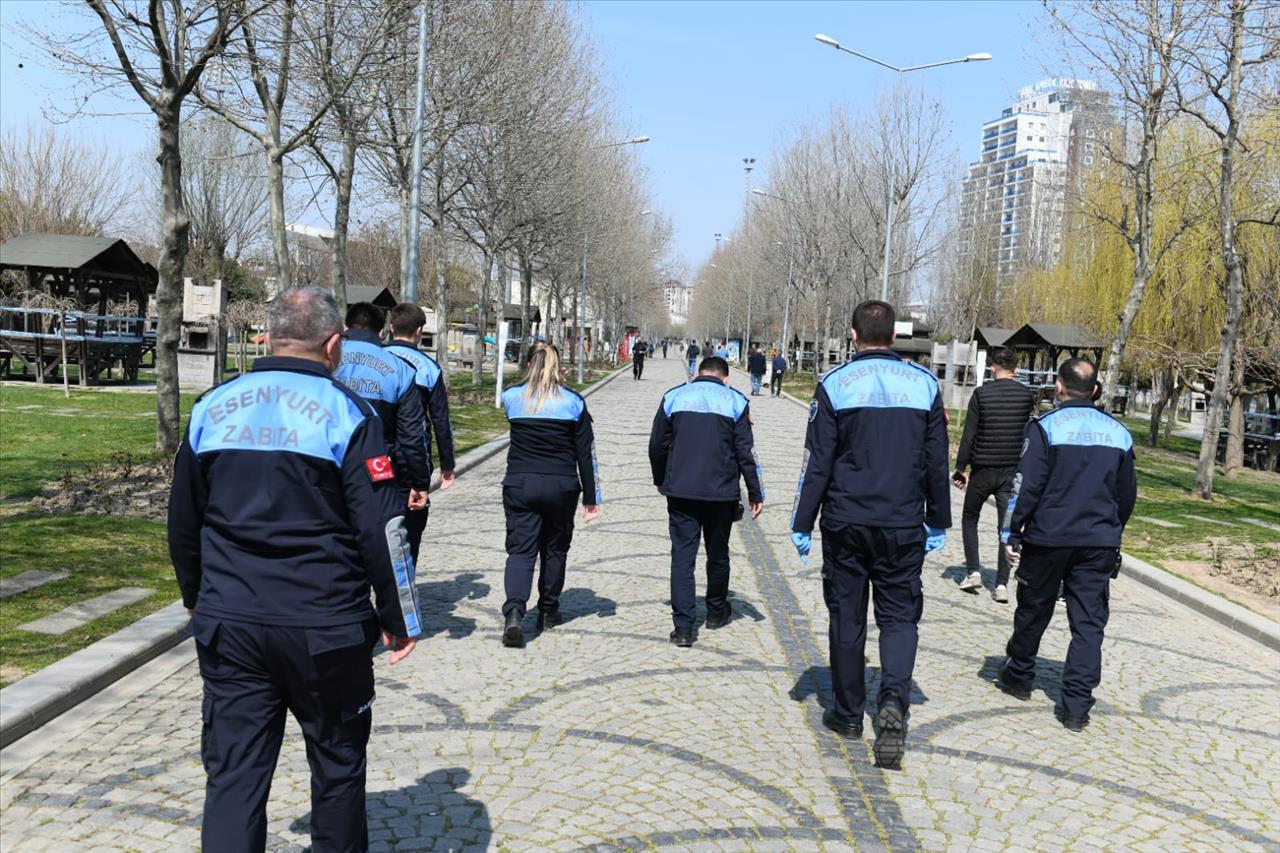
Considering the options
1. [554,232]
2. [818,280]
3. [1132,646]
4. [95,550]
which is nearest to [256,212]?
[554,232]

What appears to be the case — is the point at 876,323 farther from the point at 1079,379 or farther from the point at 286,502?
the point at 286,502

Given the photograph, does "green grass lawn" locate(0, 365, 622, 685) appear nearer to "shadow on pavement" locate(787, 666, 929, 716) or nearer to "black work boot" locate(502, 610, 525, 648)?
"black work boot" locate(502, 610, 525, 648)

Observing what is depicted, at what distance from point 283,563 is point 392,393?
3304 millimetres

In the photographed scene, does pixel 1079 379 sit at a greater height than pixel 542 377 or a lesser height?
greater

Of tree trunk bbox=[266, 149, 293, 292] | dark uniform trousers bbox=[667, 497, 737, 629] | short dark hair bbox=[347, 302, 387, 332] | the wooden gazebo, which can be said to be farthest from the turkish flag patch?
the wooden gazebo

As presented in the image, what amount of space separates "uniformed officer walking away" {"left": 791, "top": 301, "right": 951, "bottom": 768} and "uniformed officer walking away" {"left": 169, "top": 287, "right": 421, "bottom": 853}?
8.48ft

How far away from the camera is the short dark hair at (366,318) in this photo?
6480 mm

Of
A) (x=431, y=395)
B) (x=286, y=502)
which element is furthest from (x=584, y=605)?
(x=286, y=502)

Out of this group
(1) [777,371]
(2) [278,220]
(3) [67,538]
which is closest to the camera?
(3) [67,538]

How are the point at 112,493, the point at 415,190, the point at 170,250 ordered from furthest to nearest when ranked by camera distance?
the point at 415,190
the point at 170,250
the point at 112,493

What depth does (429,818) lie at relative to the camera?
4145 millimetres

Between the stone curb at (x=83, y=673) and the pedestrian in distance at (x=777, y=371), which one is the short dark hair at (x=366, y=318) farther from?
the pedestrian in distance at (x=777, y=371)

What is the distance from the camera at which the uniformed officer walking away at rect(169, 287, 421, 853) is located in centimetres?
303

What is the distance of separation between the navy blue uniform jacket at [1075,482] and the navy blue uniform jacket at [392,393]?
339 cm
